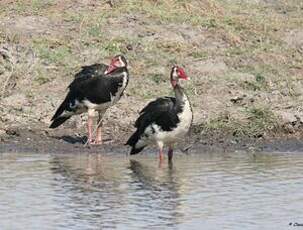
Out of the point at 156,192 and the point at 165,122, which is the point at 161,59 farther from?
the point at 156,192

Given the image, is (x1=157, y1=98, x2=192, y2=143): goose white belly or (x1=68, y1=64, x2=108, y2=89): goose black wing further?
(x1=68, y1=64, x2=108, y2=89): goose black wing

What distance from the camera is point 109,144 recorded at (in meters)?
16.2

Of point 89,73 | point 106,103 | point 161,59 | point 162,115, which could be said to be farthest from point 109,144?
point 161,59

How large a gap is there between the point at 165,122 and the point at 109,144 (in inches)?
62.2

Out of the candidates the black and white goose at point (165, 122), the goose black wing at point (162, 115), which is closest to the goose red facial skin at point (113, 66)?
the black and white goose at point (165, 122)

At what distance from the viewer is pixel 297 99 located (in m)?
17.8

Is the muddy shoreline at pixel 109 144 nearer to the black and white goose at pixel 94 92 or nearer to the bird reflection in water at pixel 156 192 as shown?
the black and white goose at pixel 94 92

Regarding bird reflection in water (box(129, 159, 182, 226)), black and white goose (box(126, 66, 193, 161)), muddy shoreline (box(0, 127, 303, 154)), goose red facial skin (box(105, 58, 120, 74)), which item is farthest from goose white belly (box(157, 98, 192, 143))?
goose red facial skin (box(105, 58, 120, 74))

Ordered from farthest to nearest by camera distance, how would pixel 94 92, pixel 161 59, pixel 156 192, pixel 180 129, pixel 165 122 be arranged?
pixel 161 59 < pixel 94 92 < pixel 165 122 < pixel 180 129 < pixel 156 192

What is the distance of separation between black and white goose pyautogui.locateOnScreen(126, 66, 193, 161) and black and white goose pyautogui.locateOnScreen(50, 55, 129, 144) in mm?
1003

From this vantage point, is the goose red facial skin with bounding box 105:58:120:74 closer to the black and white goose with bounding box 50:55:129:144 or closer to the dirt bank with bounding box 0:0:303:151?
the black and white goose with bounding box 50:55:129:144

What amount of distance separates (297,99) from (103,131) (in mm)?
3087

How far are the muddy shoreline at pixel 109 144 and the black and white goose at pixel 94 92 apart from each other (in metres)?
0.23

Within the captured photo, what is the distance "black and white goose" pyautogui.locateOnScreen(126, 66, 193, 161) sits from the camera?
14664mm
